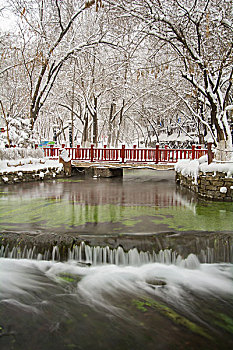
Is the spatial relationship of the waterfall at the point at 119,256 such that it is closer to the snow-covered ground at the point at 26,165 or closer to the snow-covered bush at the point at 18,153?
the snow-covered ground at the point at 26,165

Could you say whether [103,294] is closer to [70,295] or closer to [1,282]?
[70,295]

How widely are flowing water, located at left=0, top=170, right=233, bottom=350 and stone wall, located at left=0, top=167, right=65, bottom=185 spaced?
5.77 m

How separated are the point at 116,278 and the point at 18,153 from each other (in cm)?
1189

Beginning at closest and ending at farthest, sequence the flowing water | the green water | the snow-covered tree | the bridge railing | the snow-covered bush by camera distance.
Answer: the flowing water → the green water → the snow-covered tree → the snow-covered bush → the bridge railing

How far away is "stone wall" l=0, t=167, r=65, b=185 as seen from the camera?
15602 mm

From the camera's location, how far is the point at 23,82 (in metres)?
30.6

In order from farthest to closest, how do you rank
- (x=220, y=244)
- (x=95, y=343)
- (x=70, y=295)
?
(x=220, y=244) < (x=70, y=295) < (x=95, y=343)

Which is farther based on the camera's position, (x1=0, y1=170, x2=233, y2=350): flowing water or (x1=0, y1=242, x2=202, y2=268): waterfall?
(x1=0, y1=242, x2=202, y2=268): waterfall

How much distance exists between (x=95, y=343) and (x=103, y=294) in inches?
54.3

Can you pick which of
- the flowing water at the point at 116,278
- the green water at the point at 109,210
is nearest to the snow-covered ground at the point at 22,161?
the green water at the point at 109,210

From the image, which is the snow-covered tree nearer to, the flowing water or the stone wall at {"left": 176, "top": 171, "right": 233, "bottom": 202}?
the stone wall at {"left": 176, "top": 171, "right": 233, "bottom": 202}

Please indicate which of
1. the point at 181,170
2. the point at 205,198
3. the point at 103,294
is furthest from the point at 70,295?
the point at 181,170

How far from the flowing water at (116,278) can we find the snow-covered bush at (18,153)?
6.14m

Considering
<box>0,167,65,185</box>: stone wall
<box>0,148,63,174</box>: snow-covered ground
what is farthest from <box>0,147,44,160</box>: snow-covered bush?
<box>0,167,65,185</box>: stone wall
